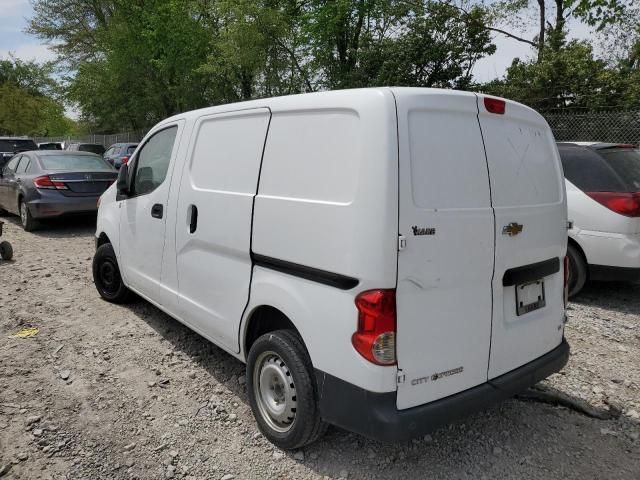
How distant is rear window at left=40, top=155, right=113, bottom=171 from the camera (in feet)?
30.1

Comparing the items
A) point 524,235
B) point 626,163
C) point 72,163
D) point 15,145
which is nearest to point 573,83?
point 626,163

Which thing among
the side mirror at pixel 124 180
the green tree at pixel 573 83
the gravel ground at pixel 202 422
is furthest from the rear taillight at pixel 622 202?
the green tree at pixel 573 83

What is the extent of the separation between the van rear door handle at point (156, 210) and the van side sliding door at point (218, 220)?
1.09 ft

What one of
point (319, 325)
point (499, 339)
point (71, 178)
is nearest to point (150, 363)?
point (319, 325)

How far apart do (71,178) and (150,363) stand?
6.28 meters

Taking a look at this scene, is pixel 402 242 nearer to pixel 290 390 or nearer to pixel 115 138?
pixel 290 390

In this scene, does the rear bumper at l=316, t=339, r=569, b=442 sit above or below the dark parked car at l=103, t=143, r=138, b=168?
below

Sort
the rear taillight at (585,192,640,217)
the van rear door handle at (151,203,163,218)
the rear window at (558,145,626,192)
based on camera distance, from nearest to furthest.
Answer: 1. the van rear door handle at (151,203,163,218)
2. the rear taillight at (585,192,640,217)
3. the rear window at (558,145,626,192)

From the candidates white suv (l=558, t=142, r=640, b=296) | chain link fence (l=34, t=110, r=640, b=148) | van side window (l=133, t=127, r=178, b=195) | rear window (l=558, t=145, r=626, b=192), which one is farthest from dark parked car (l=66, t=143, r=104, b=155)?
white suv (l=558, t=142, r=640, b=296)

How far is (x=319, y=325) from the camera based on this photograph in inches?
93.2

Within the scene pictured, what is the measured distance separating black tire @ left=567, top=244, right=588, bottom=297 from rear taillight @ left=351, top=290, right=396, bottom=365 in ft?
12.7

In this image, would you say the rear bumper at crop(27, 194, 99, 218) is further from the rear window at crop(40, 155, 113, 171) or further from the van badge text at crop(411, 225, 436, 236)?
the van badge text at crop(411, 225, 436, 236)

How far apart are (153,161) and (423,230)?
2.78 metres

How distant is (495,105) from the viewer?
263cm
